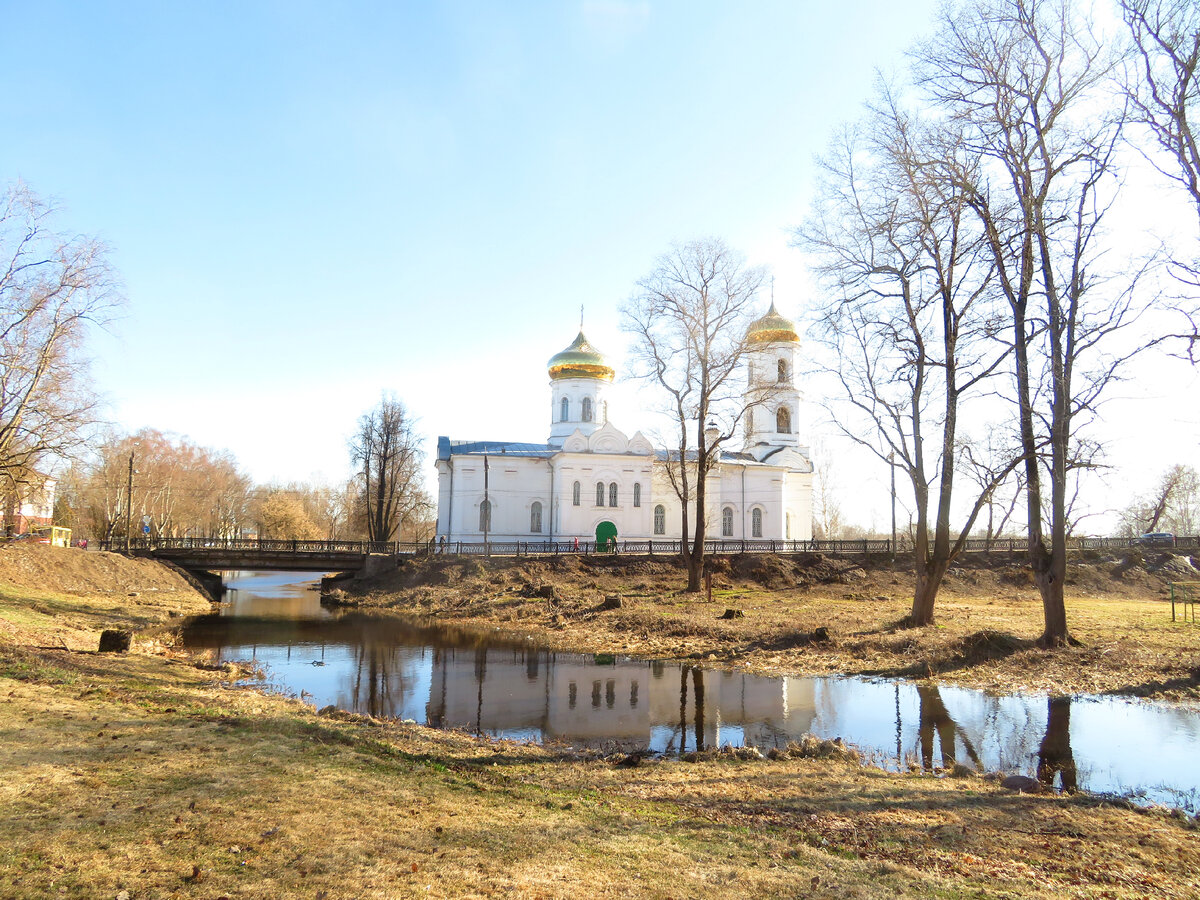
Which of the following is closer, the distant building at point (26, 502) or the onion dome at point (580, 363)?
the distant building at point (26, 502)

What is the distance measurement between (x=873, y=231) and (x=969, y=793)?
44.9ft

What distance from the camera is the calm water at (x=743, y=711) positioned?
9.30 meters

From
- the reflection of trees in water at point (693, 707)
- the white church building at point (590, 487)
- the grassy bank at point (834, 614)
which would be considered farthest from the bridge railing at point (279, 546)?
the reflection of trees in water at point (693, 707)

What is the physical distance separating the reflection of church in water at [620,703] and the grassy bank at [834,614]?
1.88 meters

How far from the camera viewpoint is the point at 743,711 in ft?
40.5

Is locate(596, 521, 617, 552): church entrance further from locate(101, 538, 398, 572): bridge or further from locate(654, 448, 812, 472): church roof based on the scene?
locate(101, 538, 398, 572): bridge

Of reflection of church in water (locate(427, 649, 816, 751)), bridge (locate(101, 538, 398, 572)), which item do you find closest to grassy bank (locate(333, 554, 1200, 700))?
reflection of church in water (locate(427, 649, 816, 751))

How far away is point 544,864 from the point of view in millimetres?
5035

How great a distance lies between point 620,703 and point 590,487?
28.8 metres

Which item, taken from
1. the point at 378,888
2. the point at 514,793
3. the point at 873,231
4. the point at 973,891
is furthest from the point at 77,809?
the point at 873,231

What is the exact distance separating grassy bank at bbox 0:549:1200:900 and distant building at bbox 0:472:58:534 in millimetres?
19186

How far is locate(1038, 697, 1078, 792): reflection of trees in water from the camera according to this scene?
8539mm

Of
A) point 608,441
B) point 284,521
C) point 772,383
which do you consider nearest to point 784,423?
point 608,441

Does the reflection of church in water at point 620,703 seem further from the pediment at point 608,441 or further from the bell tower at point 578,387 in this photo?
the bell tower at point 578,387
